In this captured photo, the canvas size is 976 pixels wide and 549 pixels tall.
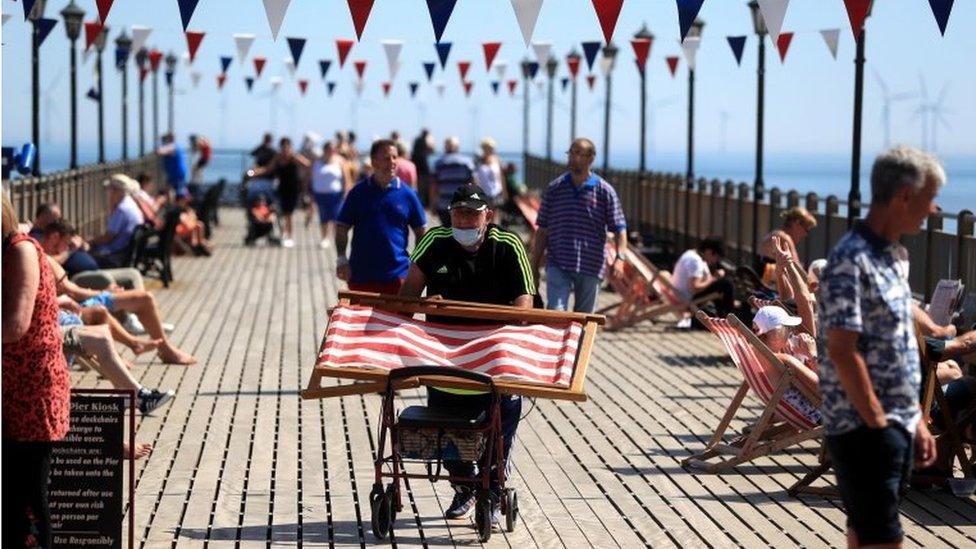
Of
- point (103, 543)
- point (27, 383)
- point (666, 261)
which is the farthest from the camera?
point (666, 261)

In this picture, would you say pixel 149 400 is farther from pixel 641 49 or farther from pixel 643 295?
pixel 641 49

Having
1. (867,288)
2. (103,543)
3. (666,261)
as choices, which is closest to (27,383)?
(103,543)

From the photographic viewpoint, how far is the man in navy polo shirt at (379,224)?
11602 mm

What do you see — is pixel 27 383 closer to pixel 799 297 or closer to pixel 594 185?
pixel 799 297

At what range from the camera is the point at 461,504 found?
8195 millimetres

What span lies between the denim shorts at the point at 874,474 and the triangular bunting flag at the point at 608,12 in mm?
7085

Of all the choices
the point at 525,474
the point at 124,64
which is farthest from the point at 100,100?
the point at 525,474

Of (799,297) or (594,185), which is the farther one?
(594,185)

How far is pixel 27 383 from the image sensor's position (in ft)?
19.6

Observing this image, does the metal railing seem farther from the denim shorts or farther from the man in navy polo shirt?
the denim shorts

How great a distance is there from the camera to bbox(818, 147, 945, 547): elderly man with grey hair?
5426 mm

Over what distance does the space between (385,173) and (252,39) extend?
33.2 ft

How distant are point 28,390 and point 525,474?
374 centimetres

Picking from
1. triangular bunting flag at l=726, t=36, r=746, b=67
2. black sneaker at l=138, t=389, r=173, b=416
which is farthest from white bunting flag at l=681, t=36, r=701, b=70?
black sneaker at l=138, t=389, r=173, b=416
